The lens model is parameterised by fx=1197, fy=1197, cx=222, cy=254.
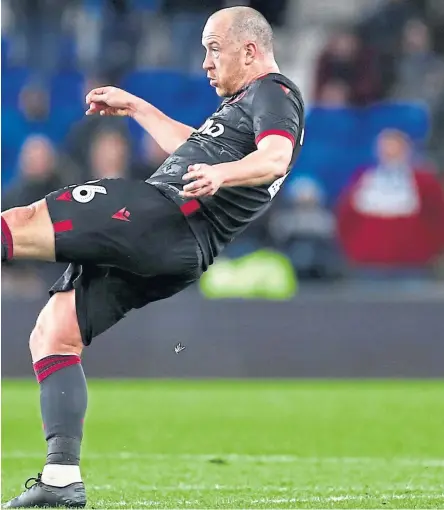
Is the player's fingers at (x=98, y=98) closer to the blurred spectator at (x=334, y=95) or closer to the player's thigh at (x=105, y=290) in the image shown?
the player's thigh at (x=105, y=290)

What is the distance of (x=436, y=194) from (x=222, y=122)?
696 cm

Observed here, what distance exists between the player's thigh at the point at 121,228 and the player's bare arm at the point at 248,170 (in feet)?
1.21

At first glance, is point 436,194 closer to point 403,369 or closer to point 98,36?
point 403,369

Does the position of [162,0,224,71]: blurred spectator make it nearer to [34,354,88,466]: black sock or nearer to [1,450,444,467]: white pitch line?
[1,450,444,467]: white pitch line

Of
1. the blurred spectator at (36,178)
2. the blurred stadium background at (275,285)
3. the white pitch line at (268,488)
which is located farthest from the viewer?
the blurred spectator at (36,178)

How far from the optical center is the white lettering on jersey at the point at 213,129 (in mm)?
4887

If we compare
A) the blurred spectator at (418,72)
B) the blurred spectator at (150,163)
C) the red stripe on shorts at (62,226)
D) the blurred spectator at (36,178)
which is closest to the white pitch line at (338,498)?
the red stripe on shorts at (62,226)

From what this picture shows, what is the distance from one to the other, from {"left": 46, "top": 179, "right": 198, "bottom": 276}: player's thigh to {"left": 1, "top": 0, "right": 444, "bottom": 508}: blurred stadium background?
0.97 metres

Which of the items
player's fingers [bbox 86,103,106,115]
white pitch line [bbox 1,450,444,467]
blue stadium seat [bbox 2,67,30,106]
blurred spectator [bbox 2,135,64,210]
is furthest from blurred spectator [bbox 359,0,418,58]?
player's fingers [bbox 86,103,106,115]

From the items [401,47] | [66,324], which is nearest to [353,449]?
[66,324]

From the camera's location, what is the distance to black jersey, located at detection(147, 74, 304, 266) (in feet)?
15.5

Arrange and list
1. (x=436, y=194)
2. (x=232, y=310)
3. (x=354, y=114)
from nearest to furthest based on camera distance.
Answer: (x=232, y=310), (x=436, y=194), (x=354, y=114)

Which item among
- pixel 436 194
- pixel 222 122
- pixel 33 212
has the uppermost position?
pixel 436 194

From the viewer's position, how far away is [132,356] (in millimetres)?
10492
